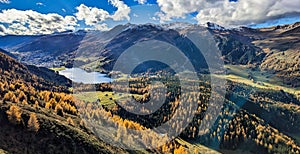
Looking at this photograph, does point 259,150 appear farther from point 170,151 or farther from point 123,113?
point 123,113

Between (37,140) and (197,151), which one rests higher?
(37,140)

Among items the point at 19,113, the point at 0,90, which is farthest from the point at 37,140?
the point at 0,90

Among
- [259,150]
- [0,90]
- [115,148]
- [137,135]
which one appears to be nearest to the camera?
[115,148]

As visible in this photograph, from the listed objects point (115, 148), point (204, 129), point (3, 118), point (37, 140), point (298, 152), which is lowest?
point (298, 152)

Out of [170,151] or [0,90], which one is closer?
[0,90]

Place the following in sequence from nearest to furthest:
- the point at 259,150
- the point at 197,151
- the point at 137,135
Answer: the point at 137,135 < the point at 197,151 < the point at 259,150

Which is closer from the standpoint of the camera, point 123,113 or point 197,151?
point 197,151

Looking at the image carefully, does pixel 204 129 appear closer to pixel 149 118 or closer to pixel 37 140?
pixel 149 118

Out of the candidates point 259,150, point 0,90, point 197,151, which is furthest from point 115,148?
point 259,150

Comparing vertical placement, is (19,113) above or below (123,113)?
above
